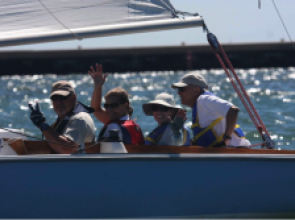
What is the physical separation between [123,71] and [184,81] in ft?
95.1

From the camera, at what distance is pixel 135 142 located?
4.80 metres

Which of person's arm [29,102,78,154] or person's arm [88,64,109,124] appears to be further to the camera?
person's arm [88,64,109,124]

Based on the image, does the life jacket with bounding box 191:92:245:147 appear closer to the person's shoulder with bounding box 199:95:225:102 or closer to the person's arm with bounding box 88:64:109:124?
the person's shoulder with bounding box 199:95:225:102

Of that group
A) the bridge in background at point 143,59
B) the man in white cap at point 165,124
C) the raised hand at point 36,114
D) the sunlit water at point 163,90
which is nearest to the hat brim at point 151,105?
the man in white cap at point 165,124

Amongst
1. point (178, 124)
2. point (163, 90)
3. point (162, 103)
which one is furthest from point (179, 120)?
point (163, 90)

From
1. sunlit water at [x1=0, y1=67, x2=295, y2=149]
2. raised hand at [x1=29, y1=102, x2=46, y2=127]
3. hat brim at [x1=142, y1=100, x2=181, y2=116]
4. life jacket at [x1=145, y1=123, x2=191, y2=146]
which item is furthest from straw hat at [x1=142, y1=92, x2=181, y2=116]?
sunlit water at [x1=0, y1=67, x2=295, y2=149]

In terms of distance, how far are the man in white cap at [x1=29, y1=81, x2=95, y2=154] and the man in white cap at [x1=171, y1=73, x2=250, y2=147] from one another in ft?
2.38

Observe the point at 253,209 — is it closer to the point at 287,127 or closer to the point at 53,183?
the point at 53,183

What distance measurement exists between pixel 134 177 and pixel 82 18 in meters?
1.22

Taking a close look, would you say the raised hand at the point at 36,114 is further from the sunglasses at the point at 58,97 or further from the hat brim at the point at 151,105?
the hat brim at the point at 151,105

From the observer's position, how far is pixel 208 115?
4.85 metres

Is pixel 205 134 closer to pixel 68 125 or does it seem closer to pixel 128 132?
pixel 128 132

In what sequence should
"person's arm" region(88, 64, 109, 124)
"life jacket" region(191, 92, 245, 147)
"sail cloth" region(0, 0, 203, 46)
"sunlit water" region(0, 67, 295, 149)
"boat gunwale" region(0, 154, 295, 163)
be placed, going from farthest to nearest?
"sunlit water" region(0, 67, 295, 149)
"person's arm" region(88, 64, 109, 124)
"life jacket" region(191, 92, 245, 147)
"sail cloth" region(0, 0, 203, 46)
"boat gunwale" region(0, 154, 295, 163)

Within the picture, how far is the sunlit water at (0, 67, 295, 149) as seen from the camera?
1245cm
